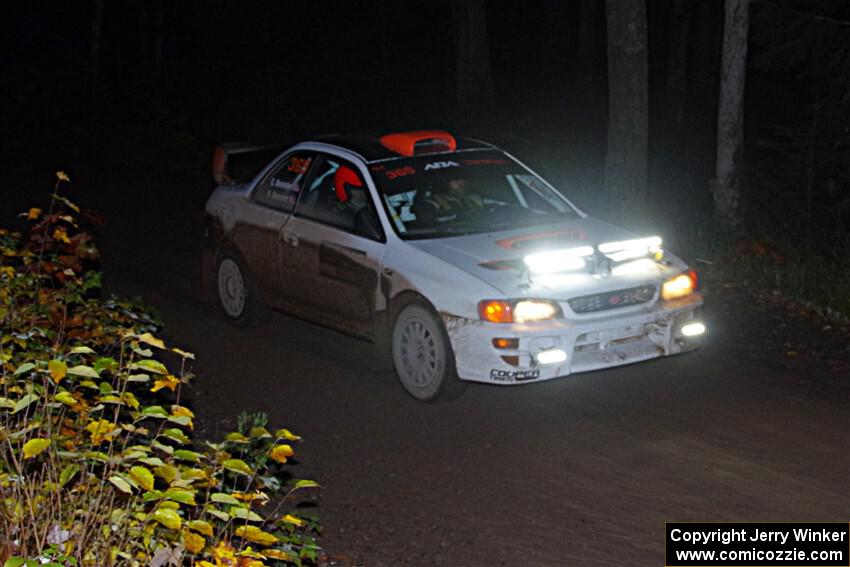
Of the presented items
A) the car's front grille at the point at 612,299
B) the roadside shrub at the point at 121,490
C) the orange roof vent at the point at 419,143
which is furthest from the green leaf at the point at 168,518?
the orange roof vent at the point at 419,143

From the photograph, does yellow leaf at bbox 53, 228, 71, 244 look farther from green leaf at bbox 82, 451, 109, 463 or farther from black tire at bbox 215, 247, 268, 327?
green leaf at bbox 82, 451, 109, 463

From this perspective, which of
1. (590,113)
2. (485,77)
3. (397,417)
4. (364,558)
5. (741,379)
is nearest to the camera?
(364,558)

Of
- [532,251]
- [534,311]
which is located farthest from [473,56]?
[534,311]

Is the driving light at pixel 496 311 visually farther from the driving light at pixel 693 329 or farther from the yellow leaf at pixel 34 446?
the yellow leaf at pixel 34 446

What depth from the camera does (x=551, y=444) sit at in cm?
828

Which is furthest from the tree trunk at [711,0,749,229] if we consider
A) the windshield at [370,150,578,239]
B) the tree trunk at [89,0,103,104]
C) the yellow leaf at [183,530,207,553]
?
the tree trunk at [89,0,103,104]

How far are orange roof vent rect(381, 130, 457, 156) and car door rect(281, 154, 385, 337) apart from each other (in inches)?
16.1

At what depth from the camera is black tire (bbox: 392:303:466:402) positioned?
8.84 metres

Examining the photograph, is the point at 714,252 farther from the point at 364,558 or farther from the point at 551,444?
the point at 364,558

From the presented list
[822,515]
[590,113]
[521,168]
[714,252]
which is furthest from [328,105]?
[822,515]

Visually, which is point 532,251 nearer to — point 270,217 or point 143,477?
point 270,217

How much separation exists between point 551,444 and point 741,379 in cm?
200

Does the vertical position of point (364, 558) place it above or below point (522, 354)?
below

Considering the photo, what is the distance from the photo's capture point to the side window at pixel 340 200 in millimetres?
9680
